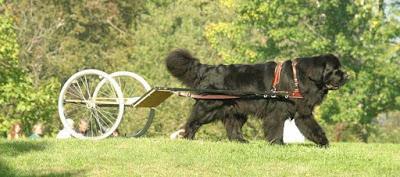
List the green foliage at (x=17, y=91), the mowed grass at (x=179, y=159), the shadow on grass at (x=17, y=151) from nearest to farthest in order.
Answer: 1. the shadow on grass at (x=17, y=151)
2. the mowed grass at (x=179, y=159)
3. the green foliage at (x=17, y=91)

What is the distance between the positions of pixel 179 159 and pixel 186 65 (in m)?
2.84

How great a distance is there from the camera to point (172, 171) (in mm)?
9414

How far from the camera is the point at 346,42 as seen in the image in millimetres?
28594

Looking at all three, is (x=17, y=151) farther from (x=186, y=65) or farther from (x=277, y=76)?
(x=277, y=76)

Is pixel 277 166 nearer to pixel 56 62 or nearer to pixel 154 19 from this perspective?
pixel 56 62

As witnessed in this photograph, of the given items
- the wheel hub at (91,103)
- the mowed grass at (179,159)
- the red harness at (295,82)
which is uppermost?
the red harness at (295,82)

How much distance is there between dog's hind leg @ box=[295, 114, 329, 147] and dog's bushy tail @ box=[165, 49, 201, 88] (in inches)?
69.8

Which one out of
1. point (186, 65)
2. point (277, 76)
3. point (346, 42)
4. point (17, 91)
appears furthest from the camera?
point (346, 42)

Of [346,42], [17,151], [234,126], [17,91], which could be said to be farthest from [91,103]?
[346,42]

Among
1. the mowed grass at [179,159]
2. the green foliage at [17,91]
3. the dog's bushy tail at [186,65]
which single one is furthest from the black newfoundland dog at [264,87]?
the green foliage at [17,91]

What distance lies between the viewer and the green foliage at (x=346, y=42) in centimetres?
2883

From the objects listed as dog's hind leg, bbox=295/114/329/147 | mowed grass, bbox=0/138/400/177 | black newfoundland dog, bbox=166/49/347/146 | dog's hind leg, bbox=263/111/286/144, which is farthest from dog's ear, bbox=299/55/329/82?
mowed grass, bbox=0/138/400/177

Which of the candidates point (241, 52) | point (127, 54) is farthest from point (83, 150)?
point (127, 54)

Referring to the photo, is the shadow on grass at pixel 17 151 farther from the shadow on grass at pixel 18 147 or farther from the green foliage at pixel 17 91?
the green foliage at pixel 17 91
